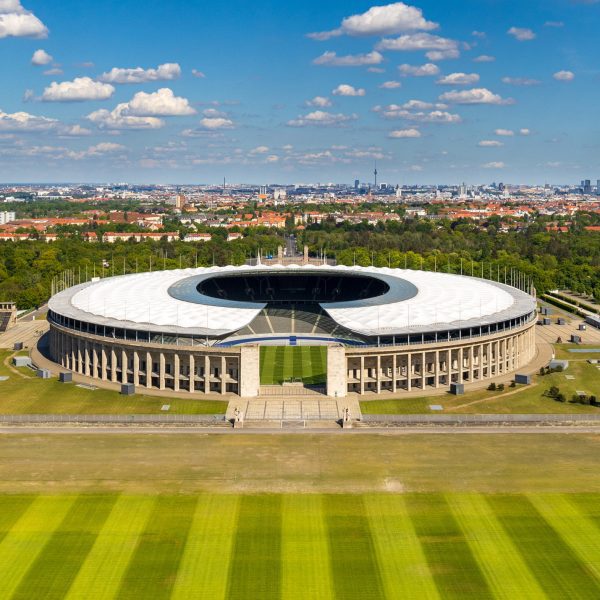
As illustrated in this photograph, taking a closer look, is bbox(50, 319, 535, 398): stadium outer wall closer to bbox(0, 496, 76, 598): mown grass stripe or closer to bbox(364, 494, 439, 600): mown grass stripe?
bbox(364, 494, 439, 600): mown grass stripe

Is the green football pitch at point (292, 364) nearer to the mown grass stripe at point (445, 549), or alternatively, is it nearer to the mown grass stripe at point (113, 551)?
the mown grass stripe at point (445, 549)

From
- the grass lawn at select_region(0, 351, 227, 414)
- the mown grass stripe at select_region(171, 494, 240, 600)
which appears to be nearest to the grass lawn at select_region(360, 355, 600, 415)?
the grass lawn at select_region(0, 351, 227, 414)

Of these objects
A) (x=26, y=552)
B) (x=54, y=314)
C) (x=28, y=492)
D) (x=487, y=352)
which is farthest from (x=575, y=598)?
(x=54, y=314)

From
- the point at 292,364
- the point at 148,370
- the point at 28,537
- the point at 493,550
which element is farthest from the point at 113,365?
the point at 493,550

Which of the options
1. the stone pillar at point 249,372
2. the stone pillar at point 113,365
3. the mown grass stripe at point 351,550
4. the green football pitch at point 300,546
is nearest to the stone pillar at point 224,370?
the stone pillar at point 249,372

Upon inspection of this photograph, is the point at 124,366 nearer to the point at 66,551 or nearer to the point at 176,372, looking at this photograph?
the point at 176,372

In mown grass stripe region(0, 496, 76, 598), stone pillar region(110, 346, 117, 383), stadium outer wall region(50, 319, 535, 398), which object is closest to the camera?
mown grass stripe region(0, 496, 76, 598)

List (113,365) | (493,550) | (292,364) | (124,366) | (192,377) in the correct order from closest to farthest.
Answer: (493,550) → (192,377) → (124,366) → (113,365) → (292,364)
